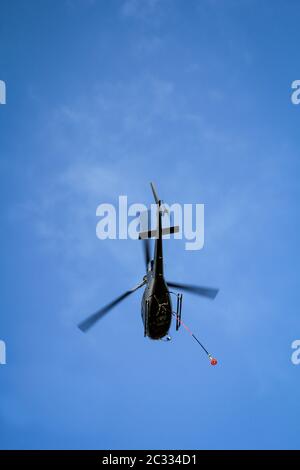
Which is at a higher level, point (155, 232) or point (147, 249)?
point (155, 232)

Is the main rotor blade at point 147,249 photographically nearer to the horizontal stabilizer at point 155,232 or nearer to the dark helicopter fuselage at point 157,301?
the horizontal stabilizer at point 155,232

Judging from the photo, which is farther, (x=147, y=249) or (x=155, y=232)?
(x=147, y=249)

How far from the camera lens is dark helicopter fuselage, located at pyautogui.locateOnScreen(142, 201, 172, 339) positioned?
93.7ft

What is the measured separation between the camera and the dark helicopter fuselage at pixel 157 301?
28547 mm

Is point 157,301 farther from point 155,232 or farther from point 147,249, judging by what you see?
point 155,232

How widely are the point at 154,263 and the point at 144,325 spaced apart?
4.68 m

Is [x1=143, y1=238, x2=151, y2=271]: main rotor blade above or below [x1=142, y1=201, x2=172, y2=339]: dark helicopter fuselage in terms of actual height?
above

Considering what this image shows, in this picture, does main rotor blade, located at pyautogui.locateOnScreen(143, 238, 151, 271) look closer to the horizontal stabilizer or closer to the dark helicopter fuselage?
the horizontal stabilizer

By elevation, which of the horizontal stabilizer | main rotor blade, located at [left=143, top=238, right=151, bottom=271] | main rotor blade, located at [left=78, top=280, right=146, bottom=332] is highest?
the horizontal stabilizer

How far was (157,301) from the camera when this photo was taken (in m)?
28.9

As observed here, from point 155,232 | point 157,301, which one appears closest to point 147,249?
point 155,232
